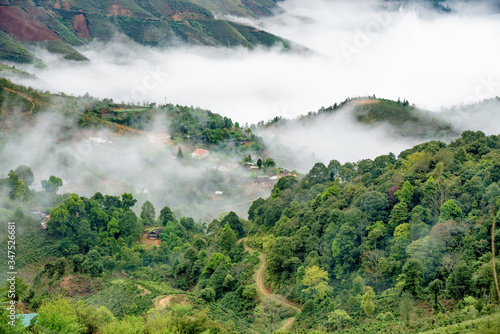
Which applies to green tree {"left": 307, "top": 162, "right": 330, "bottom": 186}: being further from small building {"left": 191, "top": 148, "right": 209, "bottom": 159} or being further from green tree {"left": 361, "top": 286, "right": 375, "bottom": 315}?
small building {"left": 191, "top": 148, "right": 209, "bottom": 159}

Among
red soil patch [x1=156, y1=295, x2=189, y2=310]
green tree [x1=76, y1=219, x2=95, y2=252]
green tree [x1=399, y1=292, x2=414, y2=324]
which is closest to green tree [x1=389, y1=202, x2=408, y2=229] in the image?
green tree [x1=399, y1=292, x2=414, y2=324]

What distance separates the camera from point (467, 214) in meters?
34.6

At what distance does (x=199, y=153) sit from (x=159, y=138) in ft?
29.0

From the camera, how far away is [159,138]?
311ft

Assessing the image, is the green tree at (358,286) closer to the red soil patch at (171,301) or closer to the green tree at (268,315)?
the green tree at (268,315)

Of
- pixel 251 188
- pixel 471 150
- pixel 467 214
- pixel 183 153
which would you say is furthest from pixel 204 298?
pixel 183 153

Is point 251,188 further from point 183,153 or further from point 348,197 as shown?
point 348,197

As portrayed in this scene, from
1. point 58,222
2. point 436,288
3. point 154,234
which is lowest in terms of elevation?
point 154,234

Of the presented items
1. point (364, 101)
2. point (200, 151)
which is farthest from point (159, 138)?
point (364, 101)

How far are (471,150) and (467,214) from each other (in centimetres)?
1518

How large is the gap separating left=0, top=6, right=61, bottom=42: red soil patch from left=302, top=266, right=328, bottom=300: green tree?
547ft

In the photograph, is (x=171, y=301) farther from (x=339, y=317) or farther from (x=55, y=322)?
(x=339, y=317)

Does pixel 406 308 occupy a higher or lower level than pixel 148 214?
higher

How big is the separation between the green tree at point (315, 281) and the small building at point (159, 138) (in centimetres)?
6451
